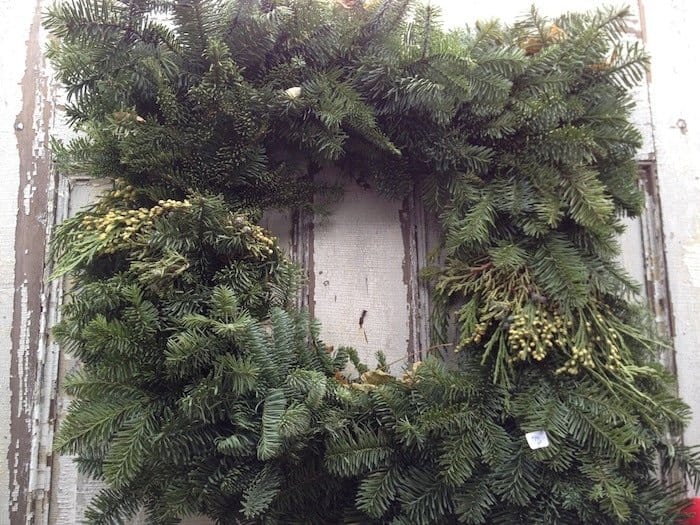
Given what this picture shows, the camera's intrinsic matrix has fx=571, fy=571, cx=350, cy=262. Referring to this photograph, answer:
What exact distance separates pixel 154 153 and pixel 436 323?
0.57 m

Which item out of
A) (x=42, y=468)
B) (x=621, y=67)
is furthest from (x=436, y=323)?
(x=42, y=468)

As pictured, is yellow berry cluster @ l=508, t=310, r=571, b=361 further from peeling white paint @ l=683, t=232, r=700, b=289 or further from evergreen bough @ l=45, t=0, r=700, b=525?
peeling white paint @ l=683, t=232, r=700, b=289

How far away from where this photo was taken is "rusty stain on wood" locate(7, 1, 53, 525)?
1.10 meters

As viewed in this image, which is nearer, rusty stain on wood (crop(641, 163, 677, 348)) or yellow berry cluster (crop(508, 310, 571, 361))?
yellow berry cluster (crop(508, 310, 571, 361))

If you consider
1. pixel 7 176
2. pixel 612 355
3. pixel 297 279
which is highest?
pixel 7 176

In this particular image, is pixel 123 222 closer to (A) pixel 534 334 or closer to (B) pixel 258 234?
(B) pixel 258 234

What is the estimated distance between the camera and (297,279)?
1.00 meters

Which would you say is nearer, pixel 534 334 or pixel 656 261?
pixel 534 334

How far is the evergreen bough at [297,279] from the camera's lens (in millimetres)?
863

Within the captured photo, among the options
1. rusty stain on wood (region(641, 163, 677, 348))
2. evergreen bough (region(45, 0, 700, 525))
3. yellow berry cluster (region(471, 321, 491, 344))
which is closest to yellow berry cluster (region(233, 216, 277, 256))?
evergreen bough (region(45, 0, 700, 525))

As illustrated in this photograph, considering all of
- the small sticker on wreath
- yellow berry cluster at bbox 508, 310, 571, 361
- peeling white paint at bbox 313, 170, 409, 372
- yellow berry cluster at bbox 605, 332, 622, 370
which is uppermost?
peeling white paint at bbox 313, 170, 409, 372

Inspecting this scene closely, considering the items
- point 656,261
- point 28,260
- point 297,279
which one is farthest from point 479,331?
point 28,260

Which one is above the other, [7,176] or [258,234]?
[7,176]

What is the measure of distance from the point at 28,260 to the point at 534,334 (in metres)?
0.99
